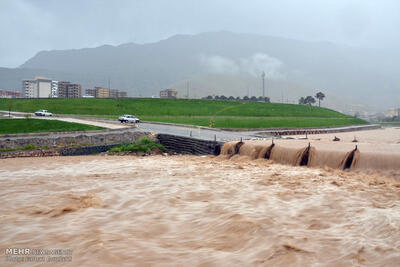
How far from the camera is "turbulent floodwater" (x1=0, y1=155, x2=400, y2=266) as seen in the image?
7121mm

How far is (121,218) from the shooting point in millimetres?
9625

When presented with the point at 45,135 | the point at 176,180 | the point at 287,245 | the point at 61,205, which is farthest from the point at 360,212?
the point at 45,135

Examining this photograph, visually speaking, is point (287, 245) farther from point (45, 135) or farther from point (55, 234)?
point (45, 135)

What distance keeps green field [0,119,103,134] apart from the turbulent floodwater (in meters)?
15.9

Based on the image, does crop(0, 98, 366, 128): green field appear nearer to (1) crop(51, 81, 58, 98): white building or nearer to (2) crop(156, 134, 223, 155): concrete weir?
(2) crop(156, 134, 223, 155): concrete weir

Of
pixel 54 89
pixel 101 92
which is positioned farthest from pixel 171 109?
pixel 54 89

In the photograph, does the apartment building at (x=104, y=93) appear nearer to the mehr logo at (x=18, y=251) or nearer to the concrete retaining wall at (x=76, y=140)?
the concrete retaining wall at (x=76, y=140)

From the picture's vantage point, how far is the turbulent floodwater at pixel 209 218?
280 inches

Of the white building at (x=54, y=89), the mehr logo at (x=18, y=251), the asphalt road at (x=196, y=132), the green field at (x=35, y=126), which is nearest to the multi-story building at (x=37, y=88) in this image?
the white building at (x=54, y=89)

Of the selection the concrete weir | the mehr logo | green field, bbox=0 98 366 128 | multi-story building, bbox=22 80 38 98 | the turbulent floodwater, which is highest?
multi-story building, bbox=22 80 38 98

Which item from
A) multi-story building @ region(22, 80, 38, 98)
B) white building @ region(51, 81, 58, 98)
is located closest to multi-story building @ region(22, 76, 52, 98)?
multi-story building @ region(22, 80, 38, 98)

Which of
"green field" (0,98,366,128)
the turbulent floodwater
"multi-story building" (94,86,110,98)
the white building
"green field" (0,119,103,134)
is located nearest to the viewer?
the turbulent floodwater

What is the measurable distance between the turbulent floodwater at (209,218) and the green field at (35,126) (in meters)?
15.9

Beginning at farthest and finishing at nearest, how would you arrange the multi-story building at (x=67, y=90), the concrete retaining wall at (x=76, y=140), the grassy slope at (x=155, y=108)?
the multi-story building at (x=67, y=90) < the grassy slope at (x=155, y=108) < the concrete retaining wall at (x=76, y=140)
